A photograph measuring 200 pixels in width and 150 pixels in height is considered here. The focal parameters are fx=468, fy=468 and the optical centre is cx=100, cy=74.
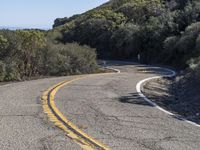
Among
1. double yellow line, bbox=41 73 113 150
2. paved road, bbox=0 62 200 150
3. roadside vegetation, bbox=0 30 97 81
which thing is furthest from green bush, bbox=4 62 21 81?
double yellow line, bbox=41 73 113 150

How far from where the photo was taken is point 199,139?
28.8ft

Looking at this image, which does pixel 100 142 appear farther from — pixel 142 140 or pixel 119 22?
pixel 119 22

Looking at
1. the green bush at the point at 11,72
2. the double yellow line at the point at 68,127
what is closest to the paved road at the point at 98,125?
the double yellow line at the point at 68,127

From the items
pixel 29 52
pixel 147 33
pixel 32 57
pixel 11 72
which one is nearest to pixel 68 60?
pixel 32 57

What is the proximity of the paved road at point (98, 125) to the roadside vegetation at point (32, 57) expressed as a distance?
11.9 metres

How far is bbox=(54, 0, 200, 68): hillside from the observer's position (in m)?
45.4

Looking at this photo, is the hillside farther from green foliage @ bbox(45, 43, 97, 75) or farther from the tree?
the tree

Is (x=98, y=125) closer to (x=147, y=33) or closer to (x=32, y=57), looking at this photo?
(x=32, y=57)

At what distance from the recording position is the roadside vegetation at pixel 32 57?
26.6m

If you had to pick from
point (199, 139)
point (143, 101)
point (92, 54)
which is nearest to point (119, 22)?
point (92, 54)

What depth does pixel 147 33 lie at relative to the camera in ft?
186

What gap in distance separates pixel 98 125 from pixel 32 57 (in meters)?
20.2

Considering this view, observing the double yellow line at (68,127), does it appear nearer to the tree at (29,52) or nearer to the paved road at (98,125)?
the paved road at (98,125)

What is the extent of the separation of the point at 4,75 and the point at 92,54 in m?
12.9
